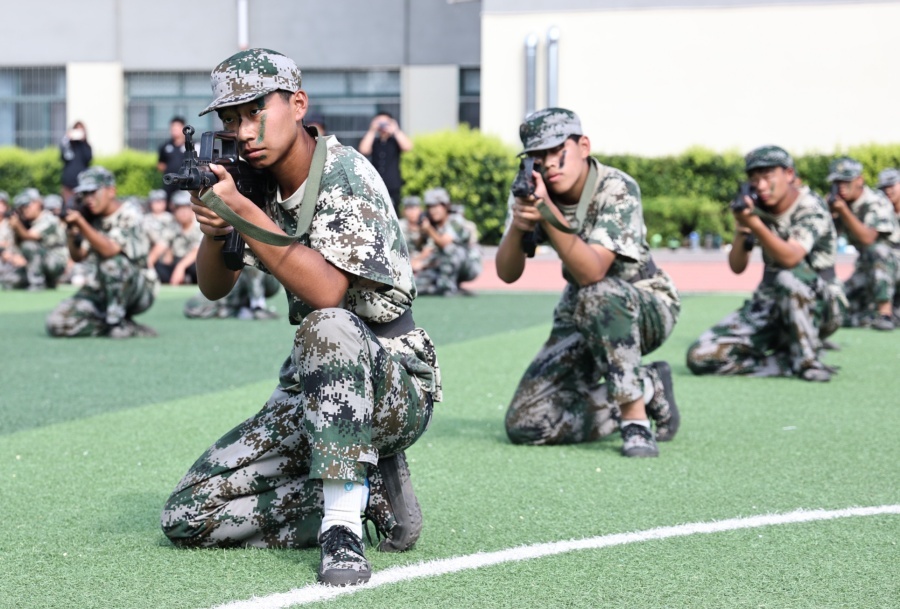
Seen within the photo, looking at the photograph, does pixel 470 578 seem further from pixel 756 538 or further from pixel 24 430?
pixel 24 430

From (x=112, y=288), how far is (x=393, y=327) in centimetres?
738

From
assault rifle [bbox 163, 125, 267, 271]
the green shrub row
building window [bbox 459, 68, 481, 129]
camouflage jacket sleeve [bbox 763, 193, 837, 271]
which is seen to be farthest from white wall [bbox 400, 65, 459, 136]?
assault rifle [bbox 163, 125, 267, 271]

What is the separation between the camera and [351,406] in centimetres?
394

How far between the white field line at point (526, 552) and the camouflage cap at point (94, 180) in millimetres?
7194

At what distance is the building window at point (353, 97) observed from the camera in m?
30.8

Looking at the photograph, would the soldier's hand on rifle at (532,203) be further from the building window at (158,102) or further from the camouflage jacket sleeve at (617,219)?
the building window at (158,102)

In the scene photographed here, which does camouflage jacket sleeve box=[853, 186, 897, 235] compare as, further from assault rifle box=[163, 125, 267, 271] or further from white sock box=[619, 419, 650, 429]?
assault rifle box=[163, 125, 267, 271]

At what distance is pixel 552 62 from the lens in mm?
24109

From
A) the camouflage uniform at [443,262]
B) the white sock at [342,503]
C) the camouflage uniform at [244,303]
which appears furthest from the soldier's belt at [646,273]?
the camouflage uniform at [443,262]

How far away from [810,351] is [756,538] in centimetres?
437

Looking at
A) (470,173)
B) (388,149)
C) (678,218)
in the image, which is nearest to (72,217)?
(388,149)

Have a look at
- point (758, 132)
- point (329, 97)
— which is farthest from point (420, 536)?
point (329, 97)

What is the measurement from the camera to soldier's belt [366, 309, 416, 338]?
4305 mm

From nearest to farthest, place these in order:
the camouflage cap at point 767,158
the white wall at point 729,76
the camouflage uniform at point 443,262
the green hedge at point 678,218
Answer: the camouflage cap at point 767,158 < the camouflage uniform at point 443,262 < the green hedge at point 678,218 < the white wall at point 729,76
